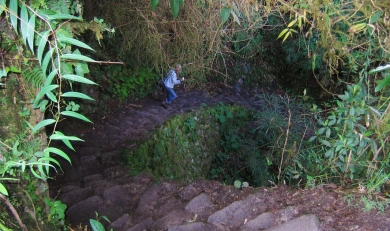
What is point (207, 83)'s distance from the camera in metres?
9.29

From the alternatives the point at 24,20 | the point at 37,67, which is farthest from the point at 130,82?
the point at 24,20

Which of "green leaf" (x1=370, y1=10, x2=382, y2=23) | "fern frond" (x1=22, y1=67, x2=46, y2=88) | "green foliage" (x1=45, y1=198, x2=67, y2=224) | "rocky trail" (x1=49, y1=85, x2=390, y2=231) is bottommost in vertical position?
"rocky trail" (x1=49, y1=85, x2=390, y2=231)

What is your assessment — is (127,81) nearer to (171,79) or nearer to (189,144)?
(171,79)

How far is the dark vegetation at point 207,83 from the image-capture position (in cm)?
186

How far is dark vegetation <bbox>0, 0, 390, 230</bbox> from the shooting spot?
6.11 feet

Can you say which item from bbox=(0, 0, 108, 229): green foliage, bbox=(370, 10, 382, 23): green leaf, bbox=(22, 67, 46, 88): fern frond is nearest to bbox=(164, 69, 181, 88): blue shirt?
bbox=(370, 10, 382, 23): green leaf

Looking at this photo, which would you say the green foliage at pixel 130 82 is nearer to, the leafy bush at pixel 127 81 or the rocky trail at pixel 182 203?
the leafy bush at pixel 127 81

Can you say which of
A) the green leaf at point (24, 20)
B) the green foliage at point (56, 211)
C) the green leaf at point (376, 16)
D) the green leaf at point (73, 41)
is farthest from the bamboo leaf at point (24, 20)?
the green leaf at point (376, 16)

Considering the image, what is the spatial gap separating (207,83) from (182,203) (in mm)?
6376

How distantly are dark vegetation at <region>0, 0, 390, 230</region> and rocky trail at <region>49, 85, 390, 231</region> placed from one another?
0.96ft

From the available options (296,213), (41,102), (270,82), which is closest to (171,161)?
(296,213)

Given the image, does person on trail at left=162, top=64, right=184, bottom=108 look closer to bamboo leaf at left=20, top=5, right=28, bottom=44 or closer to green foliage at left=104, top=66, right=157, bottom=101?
green foliage at left=104, top=66, right=157, bottom=101

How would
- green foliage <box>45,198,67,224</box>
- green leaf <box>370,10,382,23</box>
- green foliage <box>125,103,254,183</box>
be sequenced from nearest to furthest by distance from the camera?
green foliage <box>45,198,67,224</box> → green leaf <box>370,10,382,23</box> → green foliage <box>125,103,254,183</box>

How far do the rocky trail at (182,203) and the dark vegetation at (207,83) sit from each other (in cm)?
29
